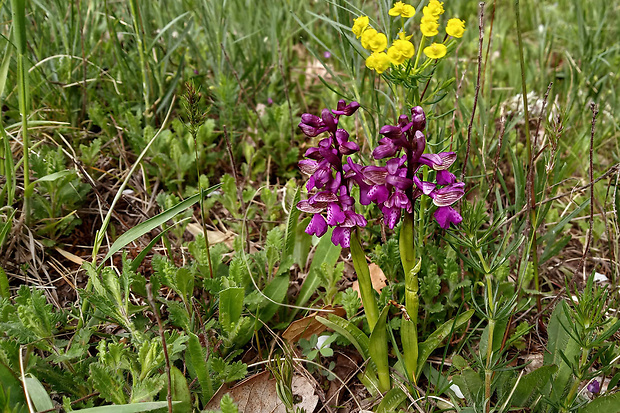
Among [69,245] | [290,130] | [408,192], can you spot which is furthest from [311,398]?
[290,130]

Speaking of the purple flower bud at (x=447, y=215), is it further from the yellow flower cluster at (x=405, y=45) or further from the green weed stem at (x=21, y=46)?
the green weed stem at (x=21, y=46)

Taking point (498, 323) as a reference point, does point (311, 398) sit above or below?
below

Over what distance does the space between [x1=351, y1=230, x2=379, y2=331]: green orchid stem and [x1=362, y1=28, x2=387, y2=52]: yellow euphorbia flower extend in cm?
57

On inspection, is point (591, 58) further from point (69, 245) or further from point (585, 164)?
point (69, 245)

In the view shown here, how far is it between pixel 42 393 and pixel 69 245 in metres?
0.84

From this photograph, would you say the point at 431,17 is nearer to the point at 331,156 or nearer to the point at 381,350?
the point at 331,156

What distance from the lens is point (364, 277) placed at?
1.59 m

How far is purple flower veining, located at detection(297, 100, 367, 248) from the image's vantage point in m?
1.43

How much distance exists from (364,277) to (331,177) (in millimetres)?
359

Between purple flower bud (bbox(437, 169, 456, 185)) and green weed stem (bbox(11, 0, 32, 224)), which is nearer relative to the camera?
purple flower bud (bbox(437, 169, 456, 185))

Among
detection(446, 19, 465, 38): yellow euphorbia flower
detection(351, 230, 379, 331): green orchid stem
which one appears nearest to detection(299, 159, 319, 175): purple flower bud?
detection(351, 230, 379, 331): green orchid stem

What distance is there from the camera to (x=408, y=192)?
1.38 metres

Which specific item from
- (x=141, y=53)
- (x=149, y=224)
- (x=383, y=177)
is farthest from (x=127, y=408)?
(x=141, y=53)

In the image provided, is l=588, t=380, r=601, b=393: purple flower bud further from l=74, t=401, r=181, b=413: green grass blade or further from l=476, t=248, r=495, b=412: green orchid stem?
l=74, t=401, r=181, b=413: green grass blade
